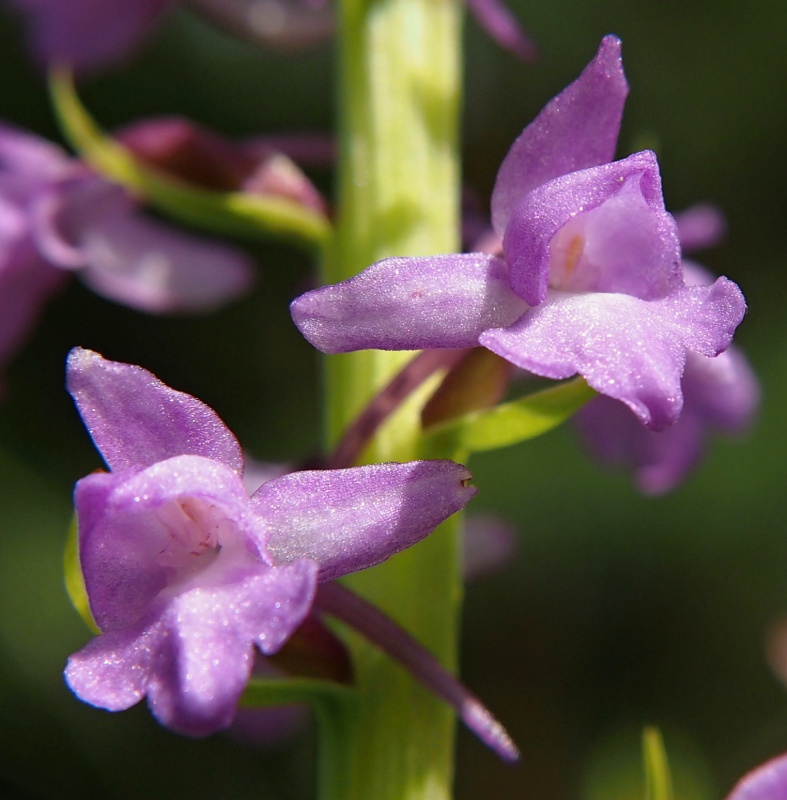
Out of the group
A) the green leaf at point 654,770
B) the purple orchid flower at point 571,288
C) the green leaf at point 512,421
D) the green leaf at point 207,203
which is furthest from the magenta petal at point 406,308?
the green leaf at point 207,203

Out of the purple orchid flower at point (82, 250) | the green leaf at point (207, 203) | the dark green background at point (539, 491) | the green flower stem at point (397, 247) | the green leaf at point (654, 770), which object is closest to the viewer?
the green leaf at point (654, 770)

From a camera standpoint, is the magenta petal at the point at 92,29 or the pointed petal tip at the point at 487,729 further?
the magenta petal at the point at 92,29

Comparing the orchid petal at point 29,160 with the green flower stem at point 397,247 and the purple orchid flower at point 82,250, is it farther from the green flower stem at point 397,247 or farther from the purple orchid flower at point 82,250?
the green flower stem at point 397,247

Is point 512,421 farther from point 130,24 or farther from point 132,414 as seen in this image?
point 130,24

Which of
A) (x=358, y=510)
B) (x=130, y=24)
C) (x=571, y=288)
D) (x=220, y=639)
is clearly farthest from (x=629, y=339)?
(x=130, y=24)

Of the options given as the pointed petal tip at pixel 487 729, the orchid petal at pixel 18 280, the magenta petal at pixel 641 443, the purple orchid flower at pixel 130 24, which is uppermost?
the purple orchid flower at pixel 130 24

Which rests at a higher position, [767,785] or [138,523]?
[138,523]

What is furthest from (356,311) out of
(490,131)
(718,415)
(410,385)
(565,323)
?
(490,131)
